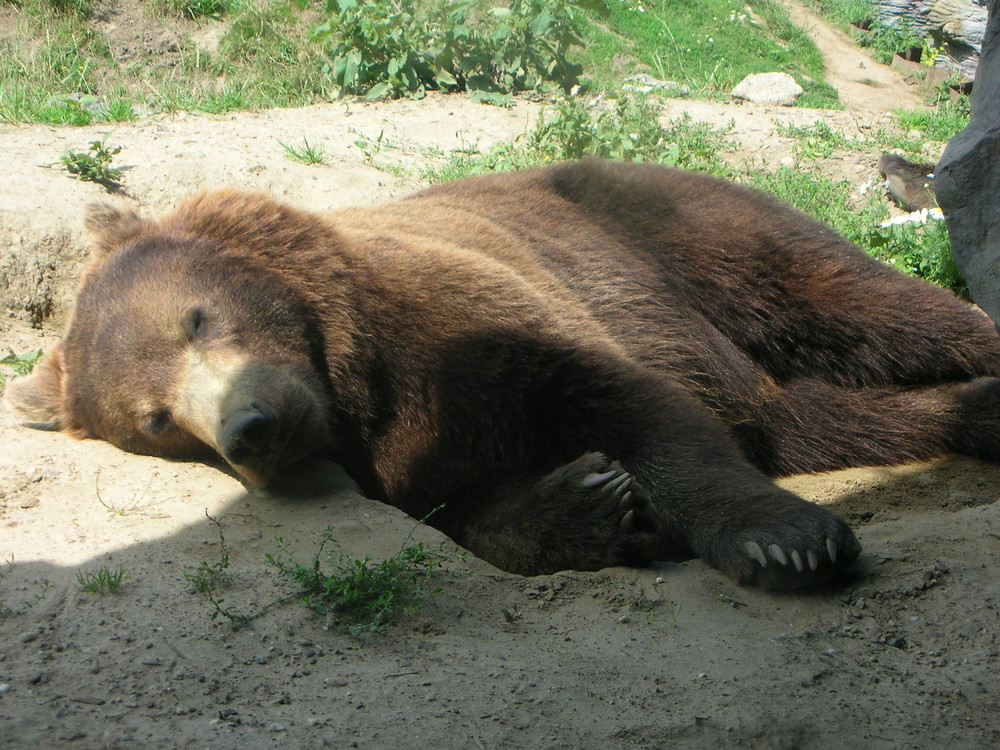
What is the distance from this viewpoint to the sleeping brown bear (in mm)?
3557

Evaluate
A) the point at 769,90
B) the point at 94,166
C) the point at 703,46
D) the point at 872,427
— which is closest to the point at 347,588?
the point at 872,427

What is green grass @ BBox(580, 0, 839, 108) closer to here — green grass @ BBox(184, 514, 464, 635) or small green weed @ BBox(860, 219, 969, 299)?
small green weed @ BBox(860, 219, 969, 299)

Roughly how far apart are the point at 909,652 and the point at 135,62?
10.3m

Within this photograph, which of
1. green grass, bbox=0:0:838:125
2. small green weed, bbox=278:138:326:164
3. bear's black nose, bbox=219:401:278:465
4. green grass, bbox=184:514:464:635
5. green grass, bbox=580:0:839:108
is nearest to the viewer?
green grass, bbox=184:514:464:635

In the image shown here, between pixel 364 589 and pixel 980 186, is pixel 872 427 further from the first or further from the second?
pixel 364 589

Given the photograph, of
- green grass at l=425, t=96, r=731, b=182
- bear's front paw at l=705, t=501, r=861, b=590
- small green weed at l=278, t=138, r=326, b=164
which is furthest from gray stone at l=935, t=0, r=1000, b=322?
small green weed at l=278, t=138, r=326, b=164

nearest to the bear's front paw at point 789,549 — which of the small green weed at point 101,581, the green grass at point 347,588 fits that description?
the green grass at point 347,588

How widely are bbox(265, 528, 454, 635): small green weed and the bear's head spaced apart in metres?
0.62

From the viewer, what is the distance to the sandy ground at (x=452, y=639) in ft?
7.37

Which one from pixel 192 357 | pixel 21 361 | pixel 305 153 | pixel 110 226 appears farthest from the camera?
pixel 305 153

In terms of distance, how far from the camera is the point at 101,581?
A: 9.36 feet

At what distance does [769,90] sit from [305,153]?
19.1 ft

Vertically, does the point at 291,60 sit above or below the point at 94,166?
above

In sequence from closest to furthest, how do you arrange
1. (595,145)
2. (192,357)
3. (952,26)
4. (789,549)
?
(789,549) < (192,357) < (595,145) < (952,26)
